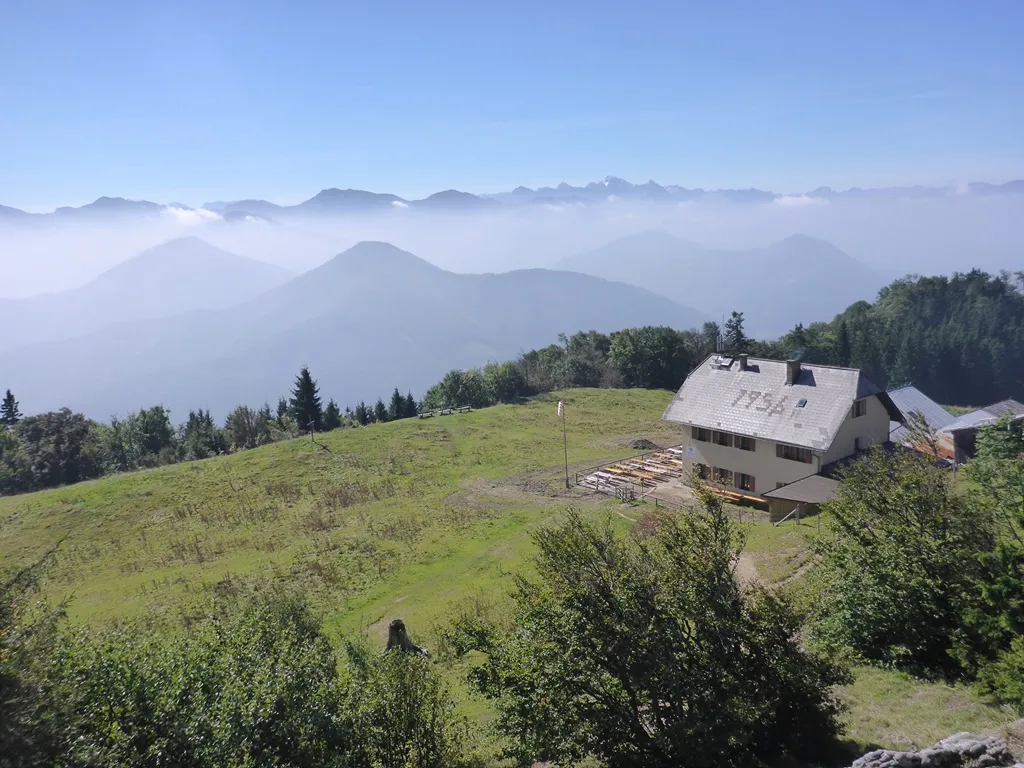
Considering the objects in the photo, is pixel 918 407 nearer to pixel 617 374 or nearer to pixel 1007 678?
pixel 617 374

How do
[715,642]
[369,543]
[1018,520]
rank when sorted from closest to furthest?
1. [715,642]
2. [1018,520]
3. [369,543]

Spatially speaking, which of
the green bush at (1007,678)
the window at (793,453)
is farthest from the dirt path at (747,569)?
the window at (793,453)

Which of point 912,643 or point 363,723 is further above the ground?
point 363,723

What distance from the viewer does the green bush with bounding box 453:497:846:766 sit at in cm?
1075

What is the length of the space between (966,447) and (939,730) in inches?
1833

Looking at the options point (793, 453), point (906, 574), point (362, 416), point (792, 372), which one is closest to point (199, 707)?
point (906, 574)

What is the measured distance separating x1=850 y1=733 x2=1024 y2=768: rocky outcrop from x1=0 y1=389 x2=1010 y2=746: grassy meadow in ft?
6.15

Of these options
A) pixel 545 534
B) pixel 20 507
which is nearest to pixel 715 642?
pixel 545 534

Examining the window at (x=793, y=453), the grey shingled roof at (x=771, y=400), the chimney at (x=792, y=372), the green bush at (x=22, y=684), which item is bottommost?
the window at (x=793, y=453)

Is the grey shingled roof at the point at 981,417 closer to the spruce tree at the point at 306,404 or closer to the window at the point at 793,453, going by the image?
the window at the point at 793,453

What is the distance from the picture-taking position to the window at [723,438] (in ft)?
132

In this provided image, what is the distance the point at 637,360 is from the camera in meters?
90.9

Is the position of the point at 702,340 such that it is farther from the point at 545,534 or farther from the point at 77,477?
the point at 545,534

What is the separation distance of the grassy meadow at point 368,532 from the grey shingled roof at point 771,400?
23.0ft
